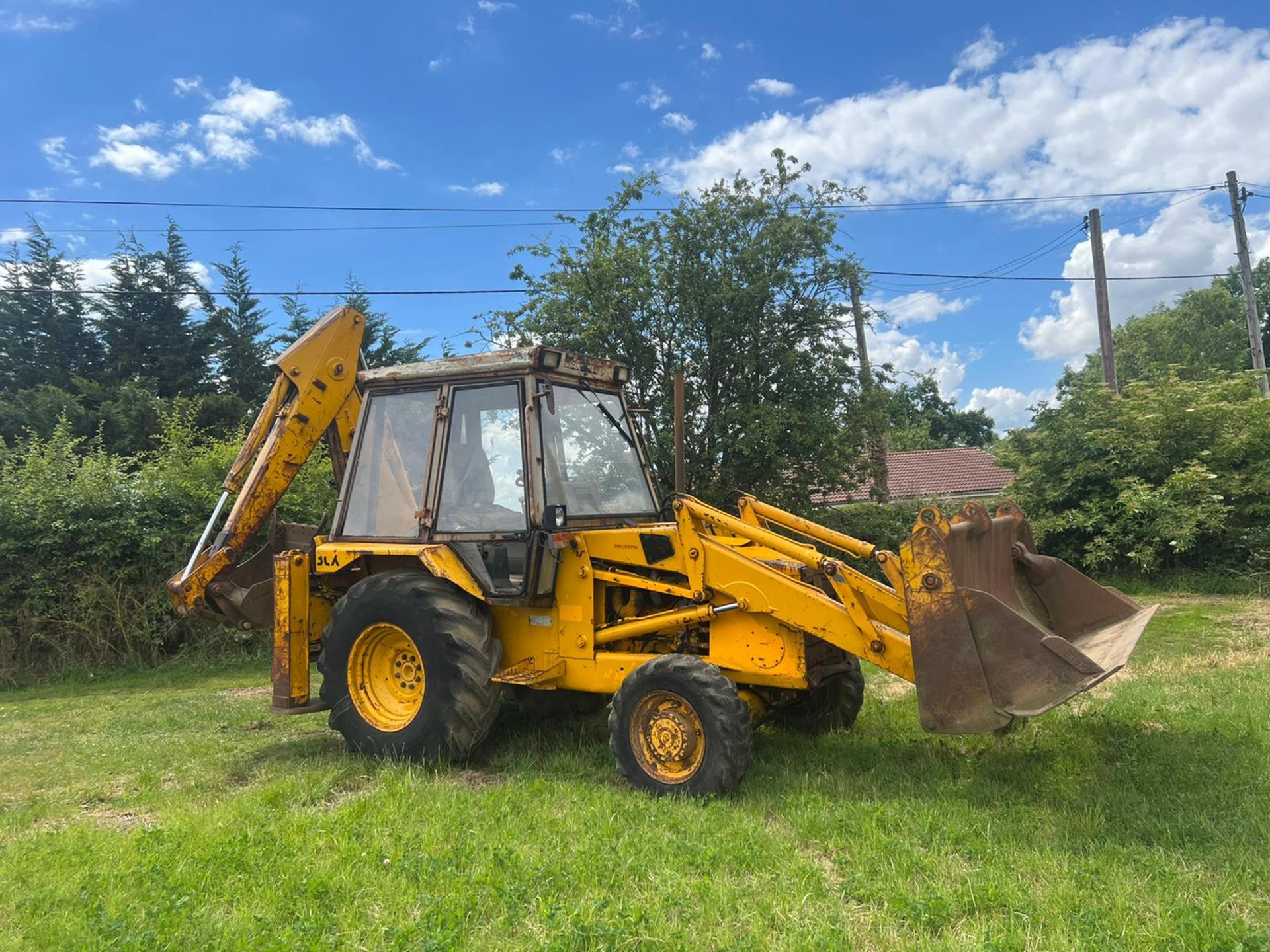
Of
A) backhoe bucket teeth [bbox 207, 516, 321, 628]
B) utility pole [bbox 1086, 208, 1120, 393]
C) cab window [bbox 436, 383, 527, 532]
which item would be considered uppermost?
utility pole [bbox 1086, 208, 1120, 393]

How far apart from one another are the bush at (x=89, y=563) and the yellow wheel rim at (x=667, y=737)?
8322mm

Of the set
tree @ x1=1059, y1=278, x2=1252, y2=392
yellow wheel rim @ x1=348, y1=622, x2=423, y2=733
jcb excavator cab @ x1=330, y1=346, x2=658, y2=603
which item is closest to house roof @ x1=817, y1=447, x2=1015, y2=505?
tree @ x1=1059, y1=278, x2=1252, y2=392

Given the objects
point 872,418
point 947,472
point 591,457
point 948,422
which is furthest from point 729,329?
point 948,422

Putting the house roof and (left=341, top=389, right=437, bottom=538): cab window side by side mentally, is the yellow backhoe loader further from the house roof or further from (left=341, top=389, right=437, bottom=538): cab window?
the house roof

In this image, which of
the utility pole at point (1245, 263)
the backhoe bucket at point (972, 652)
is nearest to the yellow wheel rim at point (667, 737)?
the backhoe bucket at point (972, 652)

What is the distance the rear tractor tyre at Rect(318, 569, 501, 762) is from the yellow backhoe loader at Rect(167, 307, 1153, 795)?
0.6 inches

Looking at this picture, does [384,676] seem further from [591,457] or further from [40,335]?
[40,335]

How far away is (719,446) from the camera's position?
541 inches

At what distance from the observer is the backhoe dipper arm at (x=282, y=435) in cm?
639

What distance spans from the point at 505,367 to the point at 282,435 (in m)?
1.96

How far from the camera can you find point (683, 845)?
12.8 ft

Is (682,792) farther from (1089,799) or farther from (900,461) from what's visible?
(900,461)

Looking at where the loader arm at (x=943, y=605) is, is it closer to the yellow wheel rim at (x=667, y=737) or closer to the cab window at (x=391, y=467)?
the yellow wheel rim at (x=667, y=737)

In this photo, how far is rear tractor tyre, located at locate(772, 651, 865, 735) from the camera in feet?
19.4
